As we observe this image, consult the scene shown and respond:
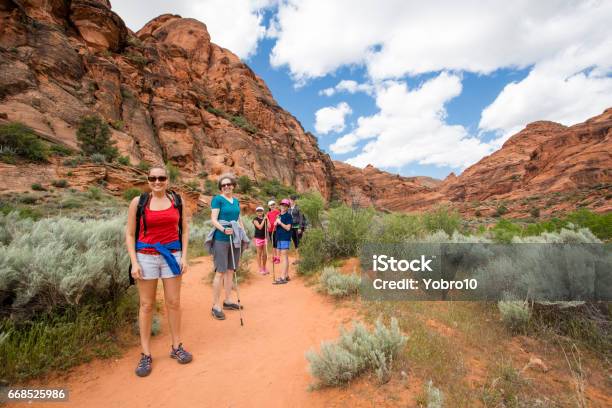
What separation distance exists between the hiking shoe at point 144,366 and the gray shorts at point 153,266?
0.92m

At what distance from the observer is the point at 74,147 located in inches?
805

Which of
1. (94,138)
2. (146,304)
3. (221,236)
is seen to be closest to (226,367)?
(146,304)

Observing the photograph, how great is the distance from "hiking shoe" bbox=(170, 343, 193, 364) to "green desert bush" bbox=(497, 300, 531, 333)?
384 centimetres

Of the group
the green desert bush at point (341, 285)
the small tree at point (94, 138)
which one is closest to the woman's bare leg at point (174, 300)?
the green desert bush at point (341, 285)

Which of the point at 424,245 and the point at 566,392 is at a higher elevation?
the point at 424,245

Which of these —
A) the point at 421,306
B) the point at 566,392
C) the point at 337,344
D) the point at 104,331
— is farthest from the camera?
the point at 421,306

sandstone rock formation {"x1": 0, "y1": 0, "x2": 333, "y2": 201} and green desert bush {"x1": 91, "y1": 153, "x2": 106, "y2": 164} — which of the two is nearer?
green desert bush {"x1": 91, "y1": 153, "x2": 106, "y2": 164}

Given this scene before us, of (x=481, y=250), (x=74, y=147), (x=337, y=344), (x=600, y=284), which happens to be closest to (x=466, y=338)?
(x=337, y=344)

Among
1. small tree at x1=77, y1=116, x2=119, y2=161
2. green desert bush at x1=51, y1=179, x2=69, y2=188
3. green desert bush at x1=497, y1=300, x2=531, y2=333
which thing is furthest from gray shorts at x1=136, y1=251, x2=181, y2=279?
small tree at x1=77, y1=116, x2=119, y2=161

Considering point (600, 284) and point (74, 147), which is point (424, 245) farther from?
point (74, 147)

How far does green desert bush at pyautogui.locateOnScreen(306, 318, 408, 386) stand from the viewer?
→ 8.32 feet

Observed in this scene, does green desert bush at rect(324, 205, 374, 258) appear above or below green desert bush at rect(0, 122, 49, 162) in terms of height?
below

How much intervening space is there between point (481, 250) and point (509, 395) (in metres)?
3.50

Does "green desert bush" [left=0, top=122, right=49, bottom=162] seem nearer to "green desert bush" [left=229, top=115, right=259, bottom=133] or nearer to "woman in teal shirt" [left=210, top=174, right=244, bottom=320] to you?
"woman in teal shirt" [left=210, top=174, right=244, bottom=320]
